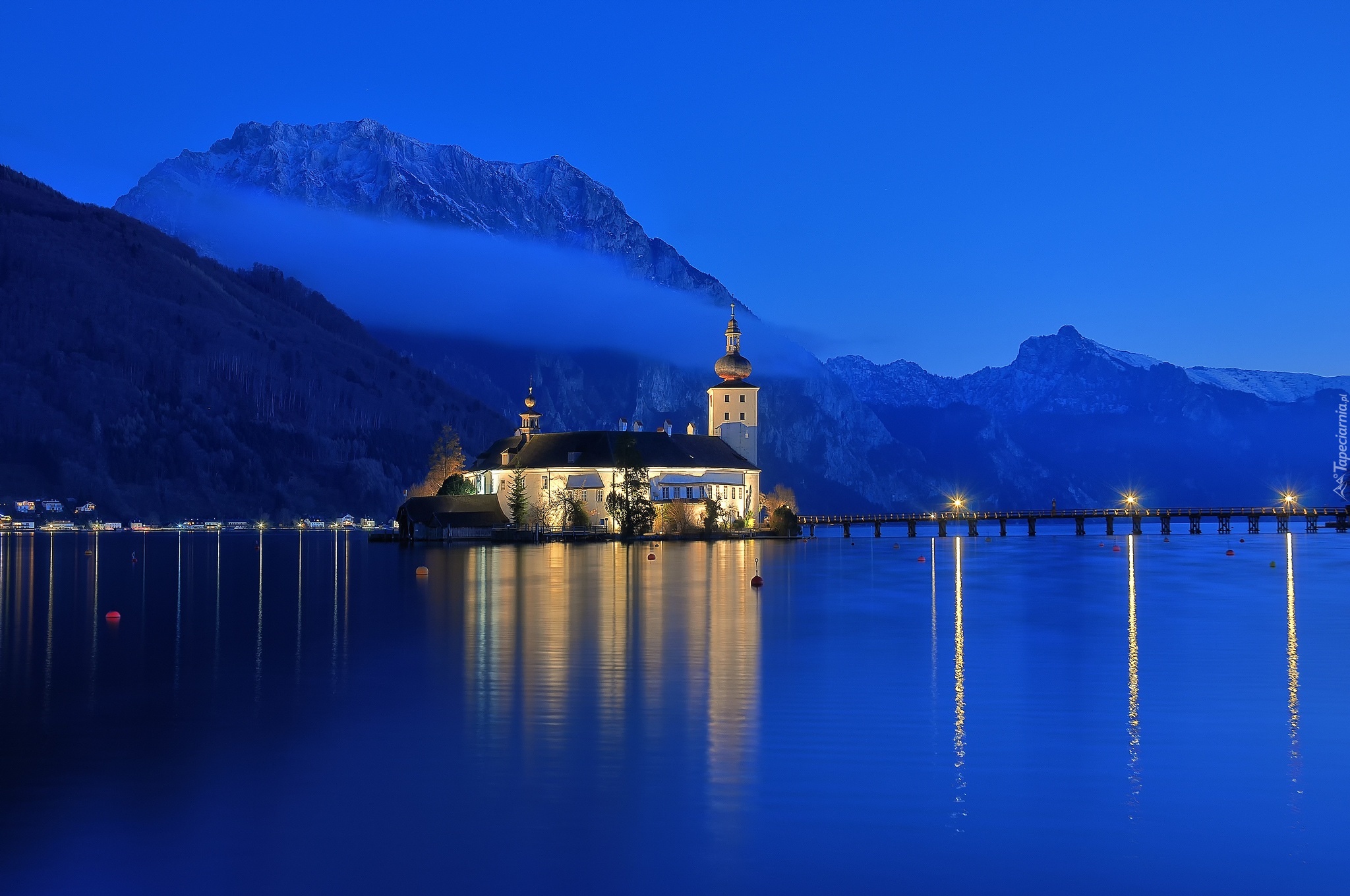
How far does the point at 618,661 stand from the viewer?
141 ft

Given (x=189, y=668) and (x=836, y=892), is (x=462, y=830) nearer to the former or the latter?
(x=836, y=892)

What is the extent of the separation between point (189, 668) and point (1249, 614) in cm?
4806

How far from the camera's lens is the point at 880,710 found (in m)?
32.9

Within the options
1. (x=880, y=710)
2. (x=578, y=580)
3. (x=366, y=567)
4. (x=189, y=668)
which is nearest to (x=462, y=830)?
(x=880, y=710)

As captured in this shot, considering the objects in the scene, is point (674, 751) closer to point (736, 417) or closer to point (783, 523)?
point (783, 523)

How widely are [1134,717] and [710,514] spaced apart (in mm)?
142374

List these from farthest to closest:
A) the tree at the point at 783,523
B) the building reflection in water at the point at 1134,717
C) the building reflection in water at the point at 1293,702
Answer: the tree at the point at 783,523, the building reflection in water at the point at 1293,702, the building reflection in water at the point at 1134,717

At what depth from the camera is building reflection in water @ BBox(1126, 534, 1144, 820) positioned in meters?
23.5

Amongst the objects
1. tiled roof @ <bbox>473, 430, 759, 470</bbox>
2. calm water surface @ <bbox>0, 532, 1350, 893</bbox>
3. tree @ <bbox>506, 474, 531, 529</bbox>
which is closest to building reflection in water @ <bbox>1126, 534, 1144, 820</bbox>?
calm water surface @ <bbox>0, 532, 1350, 893</bbox>

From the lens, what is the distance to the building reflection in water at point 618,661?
29.5 m

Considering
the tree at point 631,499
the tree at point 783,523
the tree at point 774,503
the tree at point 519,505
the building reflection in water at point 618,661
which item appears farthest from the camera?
the tree at point 774,503

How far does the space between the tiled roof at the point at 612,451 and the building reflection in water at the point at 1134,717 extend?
117082mm

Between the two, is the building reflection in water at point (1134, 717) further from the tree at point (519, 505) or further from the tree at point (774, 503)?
the tree at point (774, 503)

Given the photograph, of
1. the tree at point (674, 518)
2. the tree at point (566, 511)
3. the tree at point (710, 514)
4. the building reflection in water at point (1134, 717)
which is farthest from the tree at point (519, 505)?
the building reflection in water at point (1134, 717)
